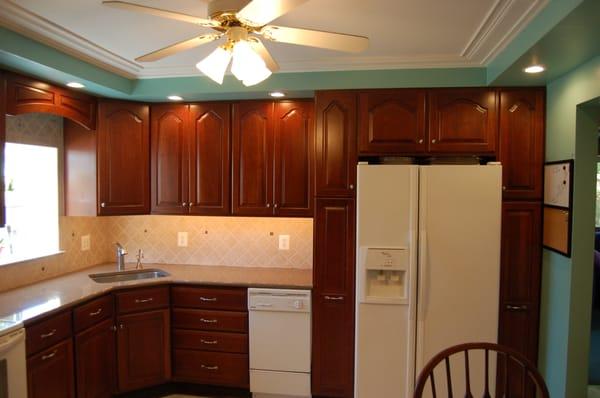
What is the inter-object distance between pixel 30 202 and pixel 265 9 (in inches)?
102

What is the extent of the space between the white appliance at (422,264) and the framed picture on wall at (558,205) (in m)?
0.38

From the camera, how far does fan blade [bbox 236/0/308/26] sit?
3.85ft

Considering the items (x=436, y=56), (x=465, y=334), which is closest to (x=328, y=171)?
(x=436, y=56)

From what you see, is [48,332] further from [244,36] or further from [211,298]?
[244,36]

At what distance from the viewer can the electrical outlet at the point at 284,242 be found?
332 centimetres

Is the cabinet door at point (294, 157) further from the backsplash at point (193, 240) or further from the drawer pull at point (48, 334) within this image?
the drawer pull at point (48, 334)

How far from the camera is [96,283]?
2.79 meters

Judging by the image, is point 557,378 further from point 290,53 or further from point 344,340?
point 290,53

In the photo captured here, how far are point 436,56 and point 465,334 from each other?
5.89 ft

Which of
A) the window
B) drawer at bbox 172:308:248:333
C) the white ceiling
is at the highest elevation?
Answer: the white ceiling

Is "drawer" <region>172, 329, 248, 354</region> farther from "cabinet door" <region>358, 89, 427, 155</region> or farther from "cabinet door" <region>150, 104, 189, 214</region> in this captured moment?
"cabinet door" <region>358, 89, 427, 155</region>

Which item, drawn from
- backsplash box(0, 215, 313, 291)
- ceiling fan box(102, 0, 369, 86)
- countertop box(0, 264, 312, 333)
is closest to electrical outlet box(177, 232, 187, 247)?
backsplash box(0, 215, 313, 291)

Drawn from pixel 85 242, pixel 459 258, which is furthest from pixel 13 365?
pixel 459 258

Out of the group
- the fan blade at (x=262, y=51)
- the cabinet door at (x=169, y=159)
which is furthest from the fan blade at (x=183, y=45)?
the cabinet door at (x=169, y=159)
